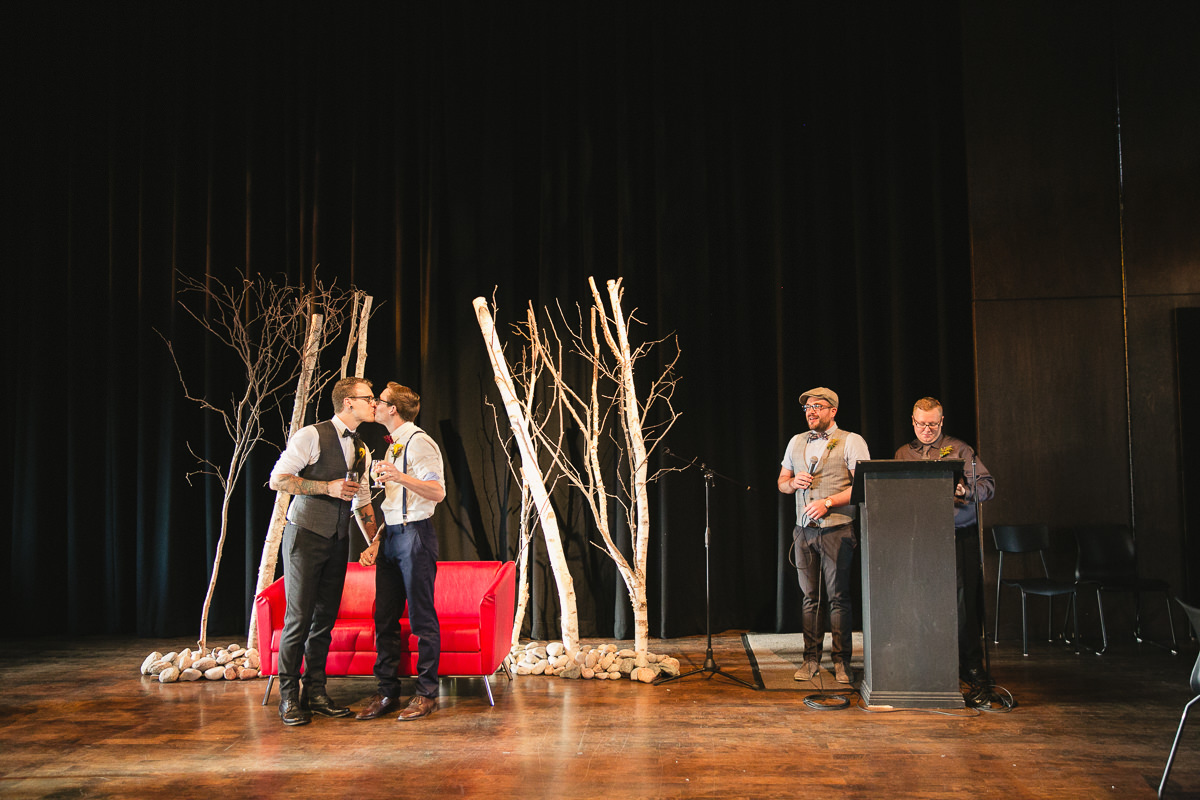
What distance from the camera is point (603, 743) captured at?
12.8 feet

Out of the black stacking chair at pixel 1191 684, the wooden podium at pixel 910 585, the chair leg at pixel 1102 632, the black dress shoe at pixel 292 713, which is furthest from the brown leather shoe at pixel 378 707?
the chair leg at pixel 1102 632

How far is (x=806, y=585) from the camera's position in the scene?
5.02 meters

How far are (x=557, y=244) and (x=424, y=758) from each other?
172 inches

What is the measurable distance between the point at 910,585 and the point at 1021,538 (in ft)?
7.70

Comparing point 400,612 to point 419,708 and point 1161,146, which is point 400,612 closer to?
point 419,708

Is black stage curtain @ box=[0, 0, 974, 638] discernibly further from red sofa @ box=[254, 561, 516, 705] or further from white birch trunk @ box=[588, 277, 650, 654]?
red sofa @ box=[254, 561, 516, 705]

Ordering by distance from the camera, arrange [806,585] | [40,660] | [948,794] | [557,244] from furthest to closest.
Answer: [557,244], [40,660], [806,585], [948,794]

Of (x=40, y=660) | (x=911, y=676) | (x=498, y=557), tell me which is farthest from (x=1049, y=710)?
(x=40, y=660)

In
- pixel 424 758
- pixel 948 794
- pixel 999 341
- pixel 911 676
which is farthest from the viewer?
pixel 999 341

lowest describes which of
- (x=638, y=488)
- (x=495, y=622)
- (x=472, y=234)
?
(x=495, y=622)

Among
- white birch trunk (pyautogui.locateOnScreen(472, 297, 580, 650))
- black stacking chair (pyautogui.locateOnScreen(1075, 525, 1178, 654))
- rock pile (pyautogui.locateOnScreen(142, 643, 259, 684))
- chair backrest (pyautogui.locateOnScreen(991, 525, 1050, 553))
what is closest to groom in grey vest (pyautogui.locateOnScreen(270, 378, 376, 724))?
rock pile (pyautogui.locateOnScreen(142, 643, 259, 684))

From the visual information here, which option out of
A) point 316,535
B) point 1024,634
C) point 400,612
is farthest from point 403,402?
point 1024,634

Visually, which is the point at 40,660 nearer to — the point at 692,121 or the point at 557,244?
the point at 557,244

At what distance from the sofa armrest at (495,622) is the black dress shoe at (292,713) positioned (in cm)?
94
